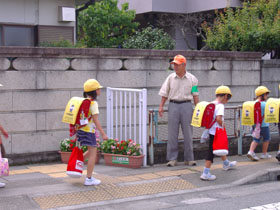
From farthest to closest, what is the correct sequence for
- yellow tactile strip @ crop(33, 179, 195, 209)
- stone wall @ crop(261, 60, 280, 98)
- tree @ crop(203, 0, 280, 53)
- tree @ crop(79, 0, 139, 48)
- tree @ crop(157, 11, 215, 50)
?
tree @ crop(157, 11, 215, 50) → tree @ crop(79, 0, 139, 48) → tree @ crop(203, 0, 280, 53) → stone wall @ crop(261, 60, 280, 98) → yellow tactile strip @ crop(33, 179, 195, 209)

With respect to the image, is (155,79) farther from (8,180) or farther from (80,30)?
(80,30)

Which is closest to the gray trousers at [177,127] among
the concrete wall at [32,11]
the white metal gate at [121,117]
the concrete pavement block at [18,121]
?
the white metal gate at [121,117]

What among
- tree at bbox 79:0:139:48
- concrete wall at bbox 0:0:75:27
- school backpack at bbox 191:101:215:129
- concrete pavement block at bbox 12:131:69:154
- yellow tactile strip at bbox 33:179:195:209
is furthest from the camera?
tree at bbox 79:0:139:48

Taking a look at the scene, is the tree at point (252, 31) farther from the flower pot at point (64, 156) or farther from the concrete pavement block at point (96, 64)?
the flower pot at point (64, 156)

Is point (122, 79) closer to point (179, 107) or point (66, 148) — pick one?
point (179, 107)

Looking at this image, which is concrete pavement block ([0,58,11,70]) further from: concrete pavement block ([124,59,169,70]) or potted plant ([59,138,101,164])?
concrete pavement block ([124,59,169,70])

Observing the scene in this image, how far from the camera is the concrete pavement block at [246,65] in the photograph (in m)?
10.5

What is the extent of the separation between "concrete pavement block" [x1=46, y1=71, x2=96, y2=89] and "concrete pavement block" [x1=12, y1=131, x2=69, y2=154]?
35.4 inches

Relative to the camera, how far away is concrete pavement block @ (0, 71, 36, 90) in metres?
8.26

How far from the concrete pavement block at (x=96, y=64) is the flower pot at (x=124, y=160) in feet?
5.71

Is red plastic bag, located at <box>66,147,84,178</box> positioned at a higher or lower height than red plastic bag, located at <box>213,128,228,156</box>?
lower

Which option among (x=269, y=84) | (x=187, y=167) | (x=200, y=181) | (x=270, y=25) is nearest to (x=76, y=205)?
A: (x=200, y=181)

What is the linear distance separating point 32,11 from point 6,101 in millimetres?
6429

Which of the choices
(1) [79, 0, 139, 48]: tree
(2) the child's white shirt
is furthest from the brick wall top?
(1) [79, 0, 139, 48]: tree
